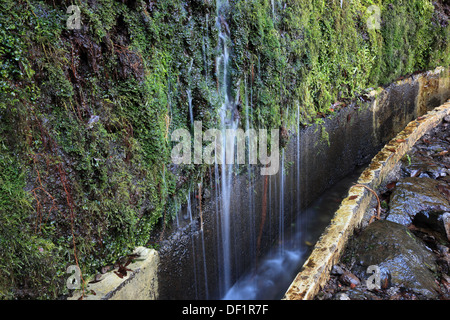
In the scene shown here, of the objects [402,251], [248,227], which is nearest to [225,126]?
[248,227]

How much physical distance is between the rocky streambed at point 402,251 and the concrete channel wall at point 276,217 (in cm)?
20

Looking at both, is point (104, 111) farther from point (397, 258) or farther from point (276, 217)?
point (276, 217)

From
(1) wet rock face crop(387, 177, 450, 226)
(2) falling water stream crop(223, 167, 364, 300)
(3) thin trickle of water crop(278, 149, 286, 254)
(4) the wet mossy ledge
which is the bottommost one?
(2) falling water stream crop(223, 167, 364, 300)

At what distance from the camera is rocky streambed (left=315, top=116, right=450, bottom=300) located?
10.1 feet

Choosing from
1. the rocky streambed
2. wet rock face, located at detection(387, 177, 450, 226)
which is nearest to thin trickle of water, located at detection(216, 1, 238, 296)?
the rocky streambed

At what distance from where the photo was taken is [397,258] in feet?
10.8

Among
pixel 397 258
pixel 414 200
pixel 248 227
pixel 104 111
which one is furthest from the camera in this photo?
pixel 248 227

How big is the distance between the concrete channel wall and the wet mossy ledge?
0.30 metres

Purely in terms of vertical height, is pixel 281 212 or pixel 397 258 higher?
pixel 397 258

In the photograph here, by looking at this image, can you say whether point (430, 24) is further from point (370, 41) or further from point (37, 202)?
point (37, 202)

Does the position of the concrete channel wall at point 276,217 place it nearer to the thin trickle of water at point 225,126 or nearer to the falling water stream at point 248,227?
the falling water stream at point 248,227

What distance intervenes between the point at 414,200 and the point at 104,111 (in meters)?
4.03

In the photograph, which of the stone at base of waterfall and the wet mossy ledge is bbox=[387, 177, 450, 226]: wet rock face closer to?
the wet mossy ledge
